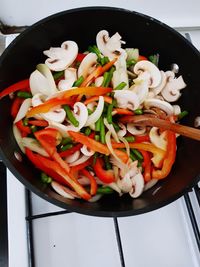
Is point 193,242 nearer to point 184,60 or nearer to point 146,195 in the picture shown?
point 146,195

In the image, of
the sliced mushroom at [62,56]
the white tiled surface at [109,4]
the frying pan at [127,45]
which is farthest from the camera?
the white tiled surface at [109,4]

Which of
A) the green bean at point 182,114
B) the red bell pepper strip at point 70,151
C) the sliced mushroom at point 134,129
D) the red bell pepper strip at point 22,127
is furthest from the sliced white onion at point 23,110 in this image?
the green bean at point 182,114

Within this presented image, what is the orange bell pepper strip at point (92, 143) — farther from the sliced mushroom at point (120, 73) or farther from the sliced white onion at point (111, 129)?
the sliced mushroom at point (120, 73)

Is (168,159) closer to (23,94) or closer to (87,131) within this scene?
(87,131)

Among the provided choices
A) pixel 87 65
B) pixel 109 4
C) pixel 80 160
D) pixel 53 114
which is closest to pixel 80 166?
pixel 80 160

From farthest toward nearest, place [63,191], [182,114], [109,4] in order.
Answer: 1. [109,4]
2. [182,114]
3. [63,191]

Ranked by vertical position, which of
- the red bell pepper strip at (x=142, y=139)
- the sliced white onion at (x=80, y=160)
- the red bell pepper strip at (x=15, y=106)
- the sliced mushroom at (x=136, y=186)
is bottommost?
the sliced mushroom at (x=136, y=186)
